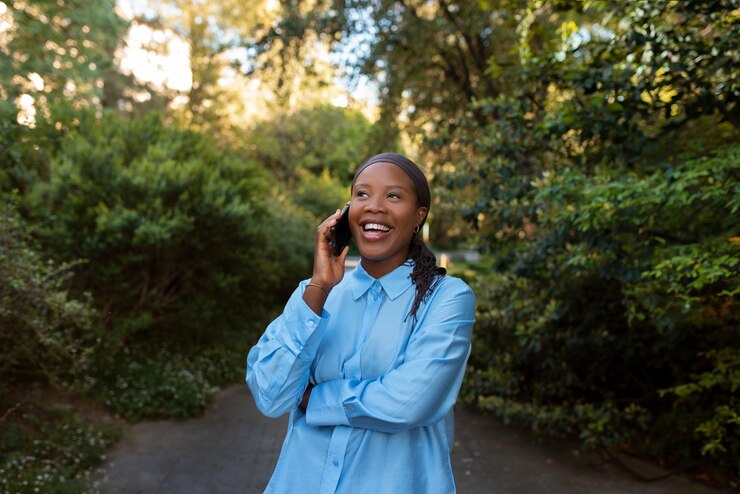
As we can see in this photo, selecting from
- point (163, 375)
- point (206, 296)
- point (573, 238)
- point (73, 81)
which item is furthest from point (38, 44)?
point (573, 238)

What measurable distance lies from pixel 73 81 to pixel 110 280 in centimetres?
966

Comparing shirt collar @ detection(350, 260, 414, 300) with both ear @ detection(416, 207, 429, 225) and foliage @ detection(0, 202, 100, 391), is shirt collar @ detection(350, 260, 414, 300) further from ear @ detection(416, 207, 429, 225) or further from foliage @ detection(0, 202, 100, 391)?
→ foliage @ detection(0, 202, 100, 391)

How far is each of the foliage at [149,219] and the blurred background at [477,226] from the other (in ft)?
0.12

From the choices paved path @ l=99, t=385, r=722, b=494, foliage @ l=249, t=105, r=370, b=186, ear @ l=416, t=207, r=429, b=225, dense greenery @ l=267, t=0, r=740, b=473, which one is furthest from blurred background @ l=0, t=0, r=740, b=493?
foliage @ l=249, t=105, r=370, b=186

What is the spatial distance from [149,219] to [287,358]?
6375mm

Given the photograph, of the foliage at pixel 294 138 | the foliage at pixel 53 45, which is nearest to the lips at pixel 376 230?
the foliage at pixel 53 45

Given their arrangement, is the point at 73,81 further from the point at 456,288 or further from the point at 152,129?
the point at 456,288

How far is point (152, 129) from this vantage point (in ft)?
30.0

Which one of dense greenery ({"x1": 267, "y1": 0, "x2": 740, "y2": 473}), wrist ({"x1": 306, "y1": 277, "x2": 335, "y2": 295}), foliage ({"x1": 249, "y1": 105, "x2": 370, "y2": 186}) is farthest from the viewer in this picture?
foliage ({"x1": 249, "y1": 105, "x2": 370, "y2": 186})

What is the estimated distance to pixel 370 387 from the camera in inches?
74.5

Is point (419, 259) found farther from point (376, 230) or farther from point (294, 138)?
point (294, 138)

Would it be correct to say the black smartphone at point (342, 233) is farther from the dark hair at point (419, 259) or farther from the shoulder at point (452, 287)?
the shoulder at point (452, 287)

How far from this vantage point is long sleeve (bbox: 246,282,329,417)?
Result: 1.89 metres

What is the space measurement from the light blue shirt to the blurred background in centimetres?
225
